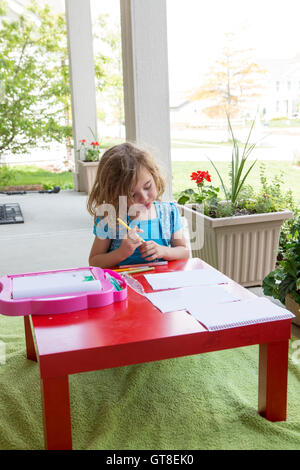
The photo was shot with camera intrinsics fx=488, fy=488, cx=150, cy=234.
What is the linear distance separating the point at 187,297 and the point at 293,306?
75cm

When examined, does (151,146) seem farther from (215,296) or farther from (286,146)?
(286,146)

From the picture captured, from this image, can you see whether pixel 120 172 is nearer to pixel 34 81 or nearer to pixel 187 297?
pixel 187 297

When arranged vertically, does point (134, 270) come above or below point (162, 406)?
above

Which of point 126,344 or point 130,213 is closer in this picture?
point 126,344

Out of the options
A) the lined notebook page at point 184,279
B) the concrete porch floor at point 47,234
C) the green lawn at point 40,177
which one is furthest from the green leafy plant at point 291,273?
the green lawn at point 40,177

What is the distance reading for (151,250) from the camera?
169cm

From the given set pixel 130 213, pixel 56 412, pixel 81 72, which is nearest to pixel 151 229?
pixel 130 213

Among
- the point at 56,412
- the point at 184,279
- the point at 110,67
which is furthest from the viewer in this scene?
the point at 110,67

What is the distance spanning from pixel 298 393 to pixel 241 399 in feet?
0.59

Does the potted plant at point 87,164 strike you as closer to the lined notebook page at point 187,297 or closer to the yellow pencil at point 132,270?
the yellow pencil at point 132,270

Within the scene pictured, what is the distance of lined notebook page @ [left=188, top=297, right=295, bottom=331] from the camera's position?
1151mm

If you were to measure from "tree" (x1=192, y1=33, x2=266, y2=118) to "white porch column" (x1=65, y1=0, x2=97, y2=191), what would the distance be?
149cm

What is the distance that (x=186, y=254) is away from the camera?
1859mm

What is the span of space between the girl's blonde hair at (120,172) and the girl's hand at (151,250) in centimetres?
17
